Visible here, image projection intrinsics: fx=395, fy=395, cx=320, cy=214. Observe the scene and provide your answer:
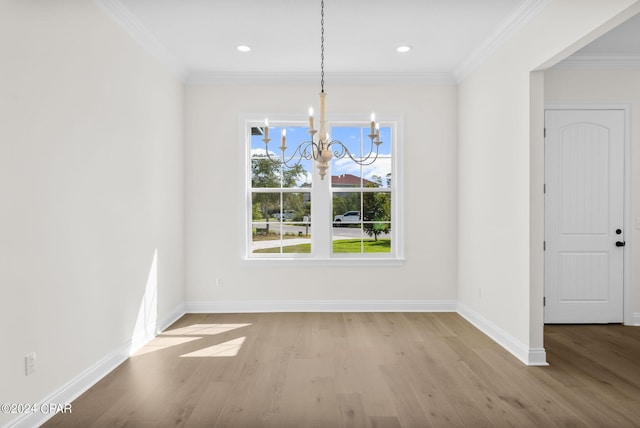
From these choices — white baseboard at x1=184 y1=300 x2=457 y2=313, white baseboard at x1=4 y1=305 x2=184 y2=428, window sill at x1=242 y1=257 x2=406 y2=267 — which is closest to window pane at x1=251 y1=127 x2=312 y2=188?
window sill at x1=242 y1=257 x2=406 y2=267

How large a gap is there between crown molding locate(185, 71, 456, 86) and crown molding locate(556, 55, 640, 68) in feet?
3.97

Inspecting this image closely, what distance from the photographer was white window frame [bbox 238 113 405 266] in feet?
16.0

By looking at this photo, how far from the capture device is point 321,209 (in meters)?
4.96

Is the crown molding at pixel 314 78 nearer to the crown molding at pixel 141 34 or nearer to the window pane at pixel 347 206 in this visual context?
the crown molding at pixel 141 34

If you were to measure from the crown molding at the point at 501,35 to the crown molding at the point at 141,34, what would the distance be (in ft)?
10.5

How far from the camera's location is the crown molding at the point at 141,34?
3.09 metres

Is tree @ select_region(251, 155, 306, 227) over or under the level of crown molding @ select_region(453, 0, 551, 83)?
under

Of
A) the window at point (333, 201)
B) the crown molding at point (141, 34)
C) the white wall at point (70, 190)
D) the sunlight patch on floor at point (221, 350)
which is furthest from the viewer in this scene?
the window at point (333, 201)

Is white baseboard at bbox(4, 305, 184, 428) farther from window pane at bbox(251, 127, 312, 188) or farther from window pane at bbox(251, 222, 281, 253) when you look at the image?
window pane at bbox(251, 127, 312, 188)

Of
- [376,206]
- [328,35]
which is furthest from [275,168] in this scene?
[328,35]

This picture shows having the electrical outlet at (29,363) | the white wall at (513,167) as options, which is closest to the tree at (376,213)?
the white wall at (513,167)

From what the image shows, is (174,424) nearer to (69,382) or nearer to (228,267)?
(69,382)

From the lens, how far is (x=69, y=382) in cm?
262

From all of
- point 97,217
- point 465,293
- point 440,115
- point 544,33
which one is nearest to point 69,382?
point 97,217
